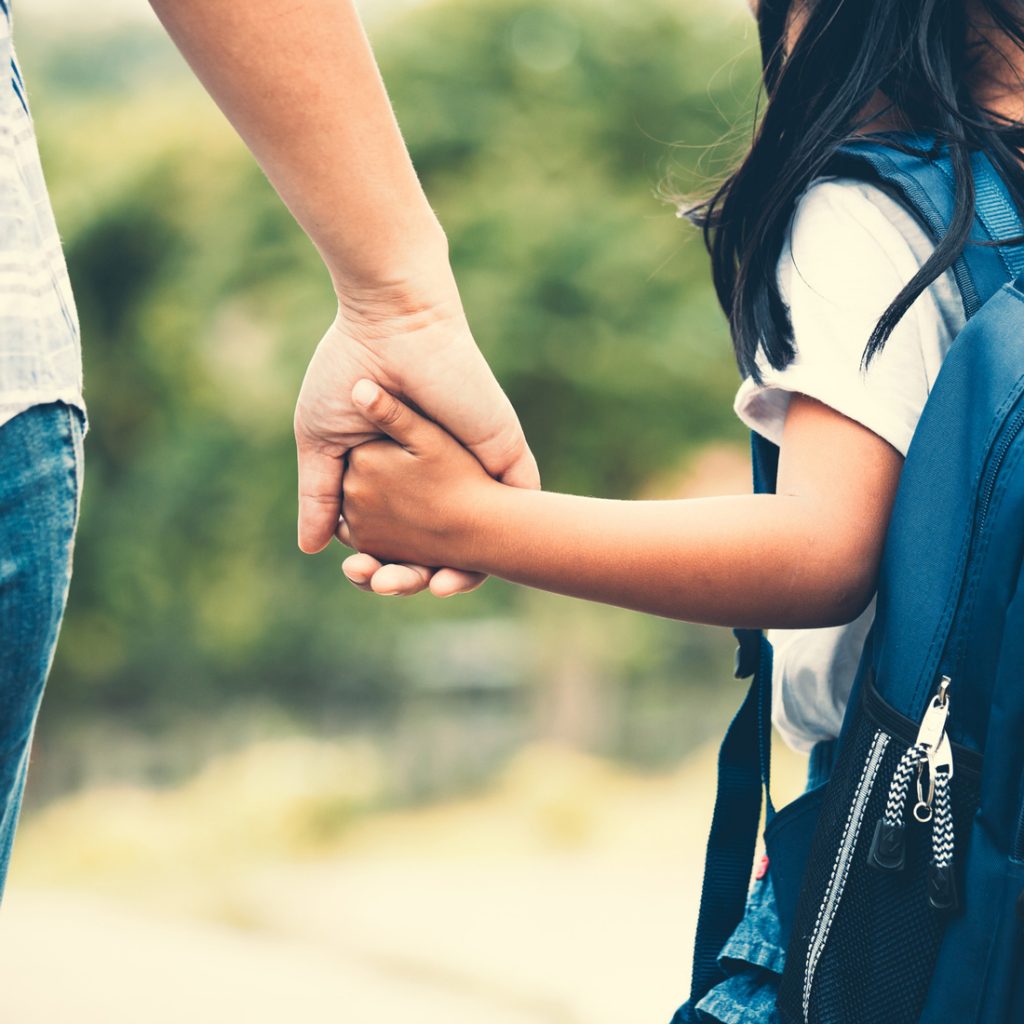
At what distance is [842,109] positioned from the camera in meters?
1.07

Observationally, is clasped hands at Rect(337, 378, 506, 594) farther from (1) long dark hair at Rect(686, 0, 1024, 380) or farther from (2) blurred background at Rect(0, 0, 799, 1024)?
(2) blurred background at Rect(0, 0, 799, 1024)

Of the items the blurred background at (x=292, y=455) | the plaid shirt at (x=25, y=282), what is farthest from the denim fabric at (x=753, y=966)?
the blurred background at (x=292, y=455)

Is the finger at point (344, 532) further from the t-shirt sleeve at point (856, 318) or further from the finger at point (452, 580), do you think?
the t-shirt sleeve at point (856, 318)

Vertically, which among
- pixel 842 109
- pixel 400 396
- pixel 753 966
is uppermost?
pixel 842 109

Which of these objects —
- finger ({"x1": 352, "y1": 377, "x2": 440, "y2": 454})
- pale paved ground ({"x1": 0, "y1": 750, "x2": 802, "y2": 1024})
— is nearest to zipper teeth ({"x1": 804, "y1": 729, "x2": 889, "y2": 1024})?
finger ({"x1": 352, "y1": 377, "x2": 440, "y2": 454})

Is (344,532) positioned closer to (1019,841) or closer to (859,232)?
(859,232)

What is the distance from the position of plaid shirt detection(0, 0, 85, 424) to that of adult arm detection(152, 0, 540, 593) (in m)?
0.14

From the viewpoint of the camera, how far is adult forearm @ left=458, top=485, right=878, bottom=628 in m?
0.97

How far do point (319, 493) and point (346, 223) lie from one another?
308mm

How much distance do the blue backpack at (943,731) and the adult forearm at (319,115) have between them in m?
0.40

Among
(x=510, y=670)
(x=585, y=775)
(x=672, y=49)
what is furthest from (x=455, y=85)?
(x=585, y=775)

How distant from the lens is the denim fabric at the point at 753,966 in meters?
1.07

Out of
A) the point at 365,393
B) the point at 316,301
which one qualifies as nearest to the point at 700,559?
the point at 365,393

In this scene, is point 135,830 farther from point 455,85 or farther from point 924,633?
Result: point 924,633
